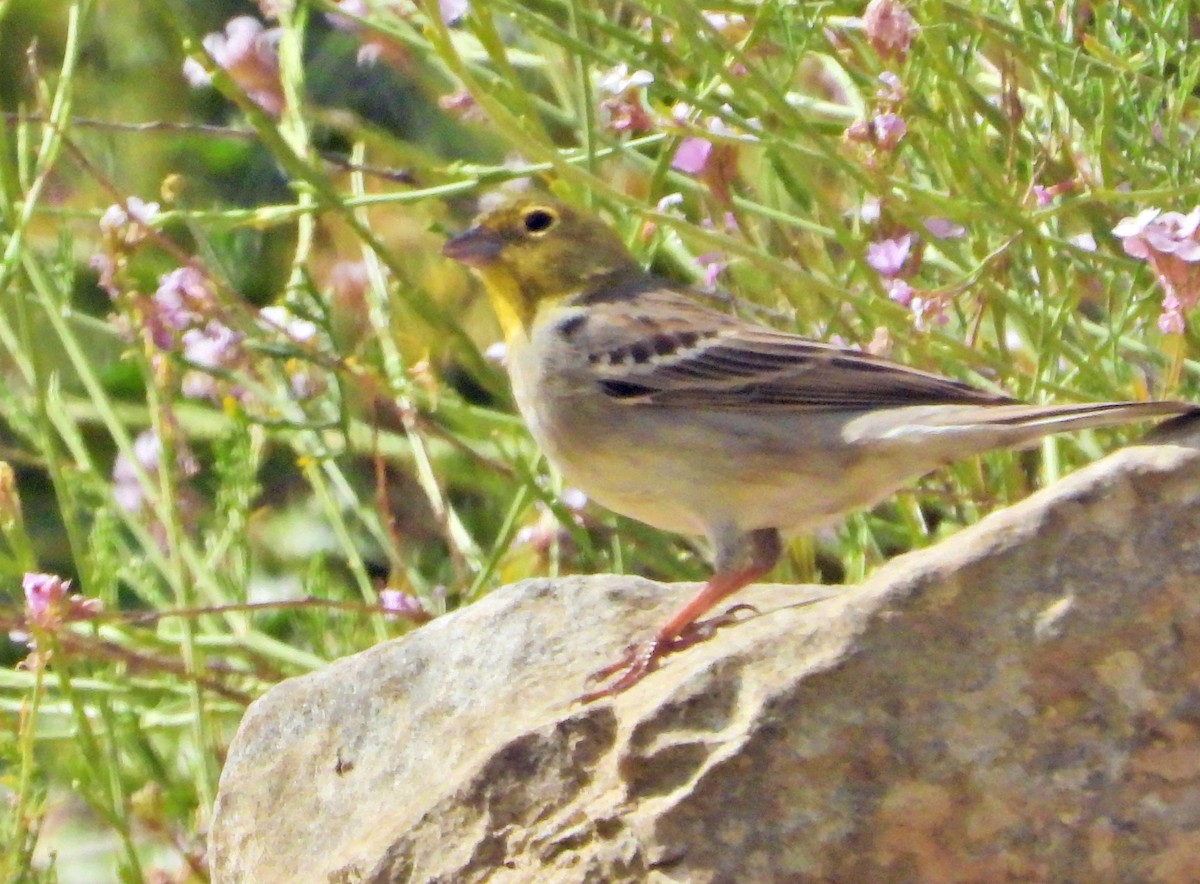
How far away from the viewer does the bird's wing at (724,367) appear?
373 centimetres

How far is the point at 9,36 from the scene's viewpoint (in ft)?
24.3

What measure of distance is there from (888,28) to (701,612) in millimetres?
1095

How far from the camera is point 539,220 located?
438 centimetres

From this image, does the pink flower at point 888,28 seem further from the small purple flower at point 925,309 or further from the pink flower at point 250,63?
the pink flower at point 250,63

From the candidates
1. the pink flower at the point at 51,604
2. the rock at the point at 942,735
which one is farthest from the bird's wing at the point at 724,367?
the pink flower at the point at 51,604

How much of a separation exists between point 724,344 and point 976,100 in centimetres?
73

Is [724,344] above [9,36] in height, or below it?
below

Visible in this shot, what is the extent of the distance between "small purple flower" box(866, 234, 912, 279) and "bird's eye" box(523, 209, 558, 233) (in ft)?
2.80

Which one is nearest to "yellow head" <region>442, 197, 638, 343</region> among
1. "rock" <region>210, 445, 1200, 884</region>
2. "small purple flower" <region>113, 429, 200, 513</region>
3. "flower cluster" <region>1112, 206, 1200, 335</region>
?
"small purple flower" <region>113, 429, 200, 513</region>

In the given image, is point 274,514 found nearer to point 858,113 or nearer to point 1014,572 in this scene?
point 858,113

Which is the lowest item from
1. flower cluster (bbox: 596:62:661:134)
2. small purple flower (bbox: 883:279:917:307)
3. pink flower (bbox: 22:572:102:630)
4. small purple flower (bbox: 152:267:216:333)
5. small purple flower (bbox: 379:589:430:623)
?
small purple flower (bbox: 379:589:430:623)

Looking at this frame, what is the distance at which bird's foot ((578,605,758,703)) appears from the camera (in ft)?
9.92

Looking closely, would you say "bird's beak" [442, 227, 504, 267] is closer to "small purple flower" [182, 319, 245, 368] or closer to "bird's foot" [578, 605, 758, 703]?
"small purple flower" [182, 319, 245, 368]

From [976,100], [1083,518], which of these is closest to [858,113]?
[976,100]
